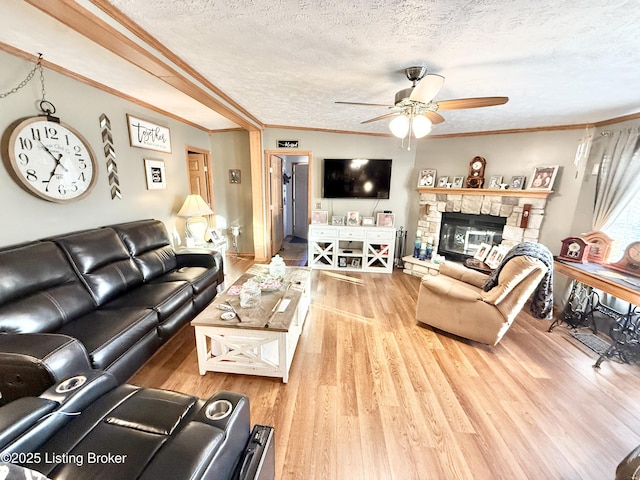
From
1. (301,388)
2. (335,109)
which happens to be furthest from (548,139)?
(301,388)

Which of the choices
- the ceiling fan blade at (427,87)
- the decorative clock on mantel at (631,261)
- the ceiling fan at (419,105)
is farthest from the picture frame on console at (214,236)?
the decorative clock on mantel at (631,261)

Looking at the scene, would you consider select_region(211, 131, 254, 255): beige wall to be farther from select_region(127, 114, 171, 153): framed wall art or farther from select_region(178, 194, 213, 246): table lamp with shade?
select_region(127, 114, 171, 153): framed wall art

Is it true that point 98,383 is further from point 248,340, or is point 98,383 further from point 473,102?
point 473,102

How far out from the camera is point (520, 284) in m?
2.10

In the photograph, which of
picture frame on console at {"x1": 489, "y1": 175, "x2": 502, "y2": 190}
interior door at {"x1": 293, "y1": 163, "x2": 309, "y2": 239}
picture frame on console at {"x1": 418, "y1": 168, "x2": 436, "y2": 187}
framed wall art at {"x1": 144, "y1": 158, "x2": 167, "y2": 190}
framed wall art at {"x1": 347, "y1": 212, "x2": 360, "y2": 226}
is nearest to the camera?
framed wall art at {"x1": 144, "y1": 158, "x2": 167, "y2": 190}

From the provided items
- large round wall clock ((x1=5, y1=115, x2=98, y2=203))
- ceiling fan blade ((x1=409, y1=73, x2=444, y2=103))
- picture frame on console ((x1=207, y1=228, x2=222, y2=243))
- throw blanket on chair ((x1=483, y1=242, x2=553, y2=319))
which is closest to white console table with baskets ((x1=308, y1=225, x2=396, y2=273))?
picture frame on console ((x1=207, y1=228, x2=222, y2=243))

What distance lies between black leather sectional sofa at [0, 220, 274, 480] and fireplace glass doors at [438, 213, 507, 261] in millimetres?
3729

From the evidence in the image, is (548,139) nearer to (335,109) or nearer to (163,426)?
(335,109)

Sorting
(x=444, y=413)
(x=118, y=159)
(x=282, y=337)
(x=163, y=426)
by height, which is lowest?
(x=444, y=413)

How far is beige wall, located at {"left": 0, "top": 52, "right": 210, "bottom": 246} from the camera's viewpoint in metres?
1.84

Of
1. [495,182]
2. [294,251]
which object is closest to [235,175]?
[294,251]

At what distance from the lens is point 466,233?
13.0 feet

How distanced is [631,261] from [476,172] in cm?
193

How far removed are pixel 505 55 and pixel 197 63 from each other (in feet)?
7.01
